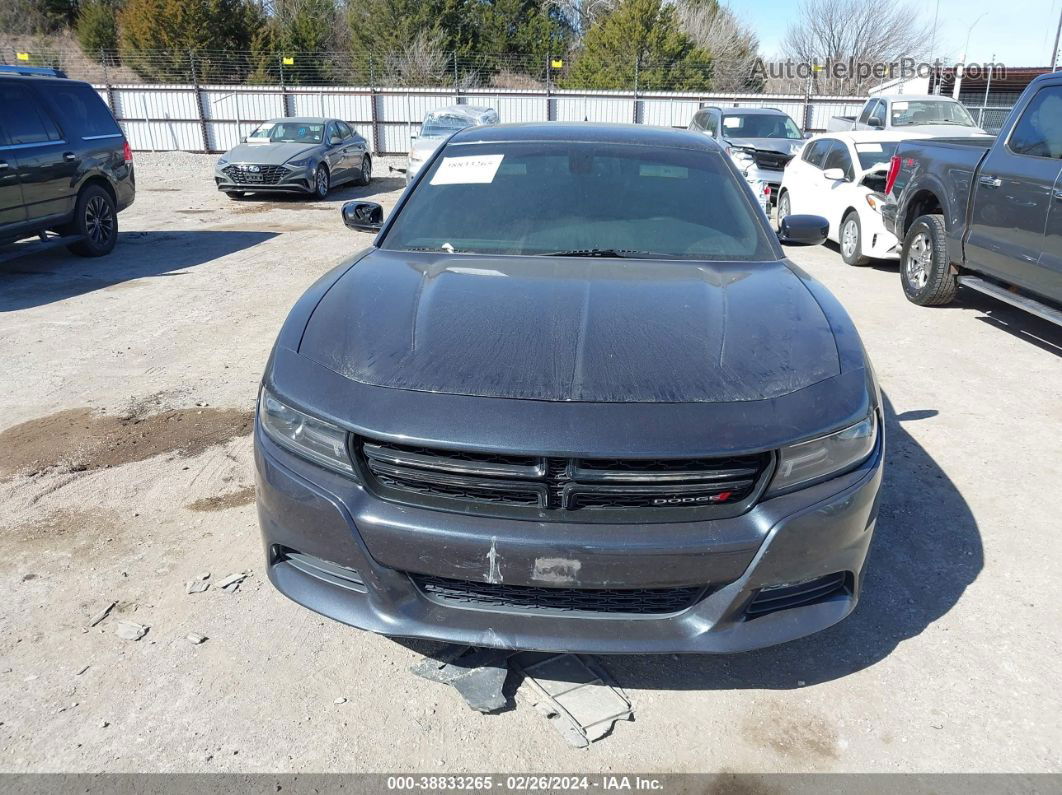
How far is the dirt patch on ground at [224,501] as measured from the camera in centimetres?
379

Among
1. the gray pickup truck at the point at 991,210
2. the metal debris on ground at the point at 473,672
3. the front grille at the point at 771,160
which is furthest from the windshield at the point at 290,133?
the metal debris on ground at the point at 473,672

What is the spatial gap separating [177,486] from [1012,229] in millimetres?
6076

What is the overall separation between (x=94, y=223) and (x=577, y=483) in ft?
32.2

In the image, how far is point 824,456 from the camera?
7.64 feet

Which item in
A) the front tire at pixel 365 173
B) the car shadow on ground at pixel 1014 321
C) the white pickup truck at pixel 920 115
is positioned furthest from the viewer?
the front tire at pixel 365 173

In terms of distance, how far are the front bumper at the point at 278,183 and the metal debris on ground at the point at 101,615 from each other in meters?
13.1

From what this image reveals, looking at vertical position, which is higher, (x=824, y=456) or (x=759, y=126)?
(x=759, y=126)

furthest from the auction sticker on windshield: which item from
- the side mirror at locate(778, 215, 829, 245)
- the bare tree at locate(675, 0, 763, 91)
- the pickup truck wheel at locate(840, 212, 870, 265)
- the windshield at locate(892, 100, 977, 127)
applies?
the bare tree at locate(675, 0, 763, 91)

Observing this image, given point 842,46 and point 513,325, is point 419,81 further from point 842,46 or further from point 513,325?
point 513,325

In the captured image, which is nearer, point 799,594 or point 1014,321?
point 799,594

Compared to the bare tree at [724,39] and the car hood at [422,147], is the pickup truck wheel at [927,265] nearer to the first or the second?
the car hood at [422,147]

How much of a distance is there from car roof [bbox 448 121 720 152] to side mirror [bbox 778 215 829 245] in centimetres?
55

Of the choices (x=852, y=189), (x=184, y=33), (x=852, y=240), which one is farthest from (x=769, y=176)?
(x=184, y=33)

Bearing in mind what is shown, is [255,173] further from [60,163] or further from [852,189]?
[852,189]
